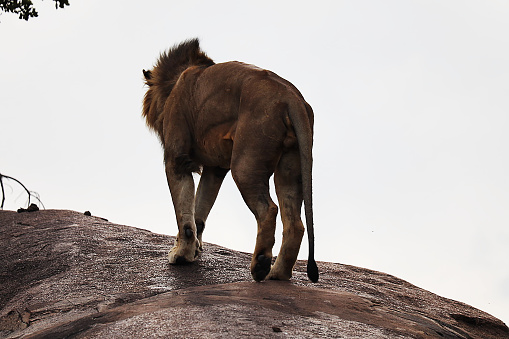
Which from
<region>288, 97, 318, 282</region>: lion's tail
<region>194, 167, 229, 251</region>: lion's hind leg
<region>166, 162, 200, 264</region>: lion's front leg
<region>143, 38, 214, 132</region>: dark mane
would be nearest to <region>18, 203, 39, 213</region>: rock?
<region>143, 38, 214, 132</region>: dark mane

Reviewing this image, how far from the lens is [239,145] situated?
6570 millimetres

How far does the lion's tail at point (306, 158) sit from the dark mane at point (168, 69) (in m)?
2.08

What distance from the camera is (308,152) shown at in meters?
6.50

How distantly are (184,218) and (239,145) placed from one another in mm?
1350

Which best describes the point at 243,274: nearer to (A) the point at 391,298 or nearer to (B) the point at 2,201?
(A) the point at 391,298

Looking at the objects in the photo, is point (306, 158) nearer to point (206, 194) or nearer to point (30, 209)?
point (206, 194)

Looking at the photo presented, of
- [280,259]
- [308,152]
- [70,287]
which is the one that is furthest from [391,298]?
[70,287]

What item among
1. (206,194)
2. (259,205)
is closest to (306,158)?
(259,205)

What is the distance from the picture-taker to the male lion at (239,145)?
645 centimetres

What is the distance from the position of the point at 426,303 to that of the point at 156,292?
316 cm

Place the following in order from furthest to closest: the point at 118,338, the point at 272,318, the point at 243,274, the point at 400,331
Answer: the point at 243,274 → the point at 400,331 → the point at 272,318 → the point at 118,338

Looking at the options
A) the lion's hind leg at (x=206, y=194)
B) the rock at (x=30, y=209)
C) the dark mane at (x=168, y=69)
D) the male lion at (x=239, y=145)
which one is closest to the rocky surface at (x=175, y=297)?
the male lion at (x=239, y=145)

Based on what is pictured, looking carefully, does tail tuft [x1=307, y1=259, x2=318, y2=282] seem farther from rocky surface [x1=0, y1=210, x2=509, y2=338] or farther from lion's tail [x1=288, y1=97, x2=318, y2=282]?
rocky surface [x1=0, y1=210, x2=509, y2=338]

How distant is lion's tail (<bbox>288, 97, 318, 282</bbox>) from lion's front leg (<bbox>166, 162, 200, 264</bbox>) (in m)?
1.51
